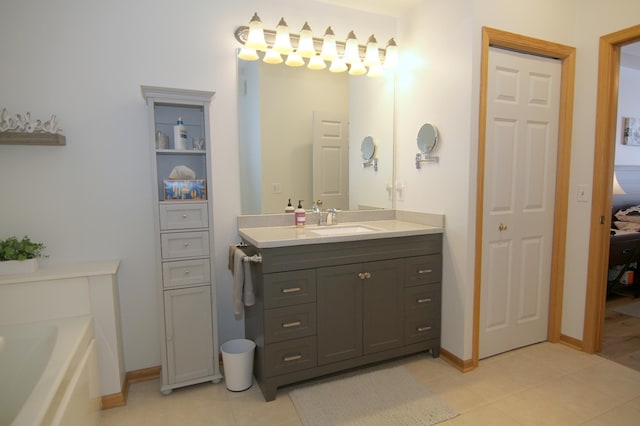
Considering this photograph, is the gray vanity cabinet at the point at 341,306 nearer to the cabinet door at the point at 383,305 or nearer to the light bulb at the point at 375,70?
the cabinet door at the point at 383,305

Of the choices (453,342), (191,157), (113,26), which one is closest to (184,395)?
(191,157)

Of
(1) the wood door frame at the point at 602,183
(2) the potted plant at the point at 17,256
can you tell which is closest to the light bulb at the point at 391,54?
(1) the wood door frame at the point at 602,183

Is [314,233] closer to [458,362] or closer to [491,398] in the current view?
[458,362]

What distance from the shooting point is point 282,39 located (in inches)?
94.9

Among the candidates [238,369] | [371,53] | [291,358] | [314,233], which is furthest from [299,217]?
[371,53]

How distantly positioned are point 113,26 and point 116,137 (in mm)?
658

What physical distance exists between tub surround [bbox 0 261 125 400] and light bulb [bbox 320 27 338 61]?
197cm

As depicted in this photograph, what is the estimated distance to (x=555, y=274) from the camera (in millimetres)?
2730

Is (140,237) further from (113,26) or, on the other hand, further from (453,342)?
(453,342)

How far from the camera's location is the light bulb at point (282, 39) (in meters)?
2.39

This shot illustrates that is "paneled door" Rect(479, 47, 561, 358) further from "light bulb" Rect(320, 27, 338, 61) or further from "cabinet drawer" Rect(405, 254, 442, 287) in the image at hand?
"light bulb" Rect(320, 27, 338, 61)

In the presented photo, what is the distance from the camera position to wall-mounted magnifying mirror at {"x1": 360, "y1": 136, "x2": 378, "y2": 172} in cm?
290

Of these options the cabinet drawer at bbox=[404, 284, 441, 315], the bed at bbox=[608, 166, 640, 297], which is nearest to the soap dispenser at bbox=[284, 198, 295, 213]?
the cabinet drawer at bbox=[404, 284, 441, 315]

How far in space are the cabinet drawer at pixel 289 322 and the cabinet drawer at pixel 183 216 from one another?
683 mm
